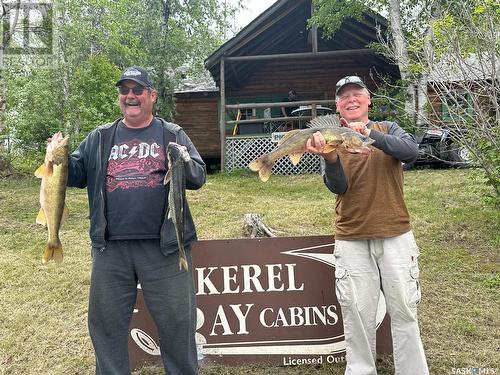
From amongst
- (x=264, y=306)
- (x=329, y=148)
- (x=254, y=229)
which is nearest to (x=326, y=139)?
(x=329, y=148)

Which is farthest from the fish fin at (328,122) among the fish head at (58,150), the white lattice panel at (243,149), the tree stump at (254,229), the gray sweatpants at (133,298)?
the white lattice panel at (243,149)

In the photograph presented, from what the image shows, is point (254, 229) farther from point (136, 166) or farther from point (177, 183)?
point (177, 183)

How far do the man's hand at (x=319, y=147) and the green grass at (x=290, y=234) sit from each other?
172cm

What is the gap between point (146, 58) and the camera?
1587 centimetres

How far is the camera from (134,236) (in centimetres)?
261

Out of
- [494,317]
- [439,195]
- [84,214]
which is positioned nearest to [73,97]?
[84,214]

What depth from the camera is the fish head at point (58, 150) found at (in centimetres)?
255

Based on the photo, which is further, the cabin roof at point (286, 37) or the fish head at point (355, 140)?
the cabin roof at point (286, 37)

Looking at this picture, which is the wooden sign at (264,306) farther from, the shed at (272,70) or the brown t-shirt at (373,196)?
the shed at (272,70)

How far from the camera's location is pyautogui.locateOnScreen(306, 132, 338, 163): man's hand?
2.59 m

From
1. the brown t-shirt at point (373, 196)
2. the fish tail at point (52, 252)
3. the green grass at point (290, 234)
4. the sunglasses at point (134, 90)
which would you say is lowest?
the green grass at point (290, 234)

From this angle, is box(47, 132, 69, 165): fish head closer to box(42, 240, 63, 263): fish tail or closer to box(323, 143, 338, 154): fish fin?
box(42, 240, 63, 263): fish tail

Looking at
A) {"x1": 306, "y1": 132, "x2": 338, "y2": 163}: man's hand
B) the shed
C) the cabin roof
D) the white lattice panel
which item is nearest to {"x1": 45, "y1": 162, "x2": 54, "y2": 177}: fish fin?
{"x1": 306, "y1": 132, "x2": 338, "y2": 163}: man's hand

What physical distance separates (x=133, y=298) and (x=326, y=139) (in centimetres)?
152
